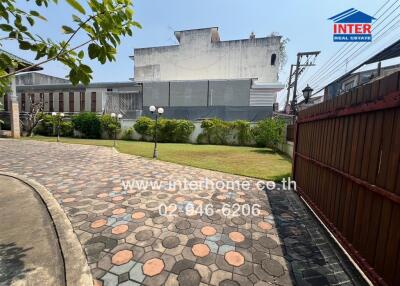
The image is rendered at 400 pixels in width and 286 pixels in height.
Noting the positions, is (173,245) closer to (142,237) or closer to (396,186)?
(142,237)

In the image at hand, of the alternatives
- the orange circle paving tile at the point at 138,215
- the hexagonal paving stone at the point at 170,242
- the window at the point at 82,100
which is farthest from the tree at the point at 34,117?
the hexagonal paving stone at the point at 170,242

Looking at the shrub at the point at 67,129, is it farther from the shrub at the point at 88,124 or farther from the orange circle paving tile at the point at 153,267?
the orange circle paving tile at the point at 153,267

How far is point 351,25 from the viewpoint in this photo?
27.8 feet

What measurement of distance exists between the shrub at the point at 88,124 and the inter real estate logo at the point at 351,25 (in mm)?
20760

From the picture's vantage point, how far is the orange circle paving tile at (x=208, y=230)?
2.82m

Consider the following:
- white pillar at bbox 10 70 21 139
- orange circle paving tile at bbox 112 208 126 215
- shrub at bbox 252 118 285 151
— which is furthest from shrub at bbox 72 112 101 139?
orange circle paving tile at bbox 112 208 126 215

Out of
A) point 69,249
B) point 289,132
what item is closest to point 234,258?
point 69,249

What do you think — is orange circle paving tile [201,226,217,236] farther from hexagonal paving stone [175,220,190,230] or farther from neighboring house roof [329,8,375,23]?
neighboring house roof [329,8,375,23]

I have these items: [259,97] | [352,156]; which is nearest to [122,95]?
[259,97]

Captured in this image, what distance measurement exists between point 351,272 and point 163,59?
25.1 m

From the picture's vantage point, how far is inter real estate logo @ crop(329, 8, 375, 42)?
8242mm

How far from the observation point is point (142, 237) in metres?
2.66

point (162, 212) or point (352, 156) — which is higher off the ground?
point (352, 156)

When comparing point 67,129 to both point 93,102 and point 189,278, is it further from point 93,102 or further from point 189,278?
point 189,278
